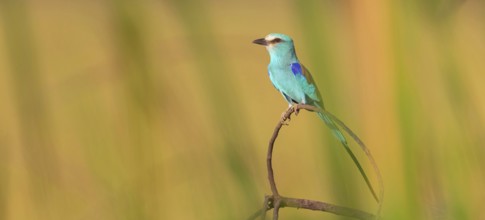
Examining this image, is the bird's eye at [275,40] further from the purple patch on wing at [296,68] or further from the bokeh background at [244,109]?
the bokeh background at [244,109]

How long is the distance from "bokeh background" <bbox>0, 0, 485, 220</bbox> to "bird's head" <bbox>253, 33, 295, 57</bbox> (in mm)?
622

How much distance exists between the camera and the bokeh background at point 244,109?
0.16 m

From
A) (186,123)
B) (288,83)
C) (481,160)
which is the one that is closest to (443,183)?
(481,160)

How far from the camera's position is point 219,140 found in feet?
0.88

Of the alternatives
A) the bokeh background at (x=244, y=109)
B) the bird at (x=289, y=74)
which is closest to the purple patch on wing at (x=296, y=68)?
the bird at (x=289, y=74)

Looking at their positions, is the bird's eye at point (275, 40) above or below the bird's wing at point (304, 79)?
above

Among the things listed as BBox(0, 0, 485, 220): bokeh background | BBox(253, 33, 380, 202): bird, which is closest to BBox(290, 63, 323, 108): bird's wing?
BBox(253, 33, 380, 202): bird

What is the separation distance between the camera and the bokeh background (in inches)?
6.2

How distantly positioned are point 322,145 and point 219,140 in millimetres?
76

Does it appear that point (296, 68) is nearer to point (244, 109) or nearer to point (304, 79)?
point (304, 79)

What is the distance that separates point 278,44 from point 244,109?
29.8 inches

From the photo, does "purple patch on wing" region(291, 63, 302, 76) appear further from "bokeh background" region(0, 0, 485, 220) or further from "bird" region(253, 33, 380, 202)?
"bokeh background" region(0, 0, 485, 220)

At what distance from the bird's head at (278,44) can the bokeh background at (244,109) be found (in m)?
0.62

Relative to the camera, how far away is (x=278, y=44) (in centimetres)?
101
